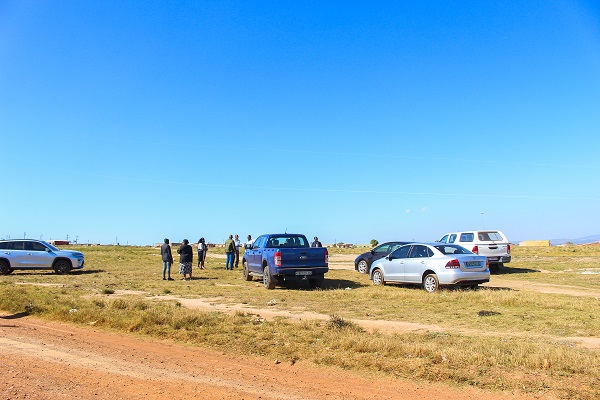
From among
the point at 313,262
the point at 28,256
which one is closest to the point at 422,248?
the point at 313,262

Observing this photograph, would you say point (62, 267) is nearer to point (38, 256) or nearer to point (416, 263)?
point (38, 256)

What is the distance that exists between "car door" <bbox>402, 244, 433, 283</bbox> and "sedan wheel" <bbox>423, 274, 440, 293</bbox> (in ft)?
0.91

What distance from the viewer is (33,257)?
2392 centimetres

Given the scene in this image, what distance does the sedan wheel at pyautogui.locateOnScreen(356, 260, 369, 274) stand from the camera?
22.6 metres

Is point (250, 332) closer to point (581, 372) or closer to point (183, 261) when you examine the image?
point (581, 372)

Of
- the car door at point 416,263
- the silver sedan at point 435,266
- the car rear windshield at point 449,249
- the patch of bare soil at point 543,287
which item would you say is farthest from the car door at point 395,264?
the patch of bare soil at point 543,287

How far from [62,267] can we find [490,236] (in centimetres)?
2112

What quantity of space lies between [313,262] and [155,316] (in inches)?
305

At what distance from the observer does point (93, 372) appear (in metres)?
6.50

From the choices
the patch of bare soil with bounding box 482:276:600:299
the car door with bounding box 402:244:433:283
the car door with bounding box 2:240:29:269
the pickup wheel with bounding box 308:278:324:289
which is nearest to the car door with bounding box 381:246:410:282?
the car door with bounding box 402:244:433:283

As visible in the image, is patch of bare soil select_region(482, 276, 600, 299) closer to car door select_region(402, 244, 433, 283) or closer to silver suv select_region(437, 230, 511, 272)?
silver suv select_region(437, 230, 511, 272)

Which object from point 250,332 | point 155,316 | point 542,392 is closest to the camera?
point 542,392

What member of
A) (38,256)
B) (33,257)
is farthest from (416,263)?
(33,257)

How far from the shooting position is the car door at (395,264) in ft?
55.1
